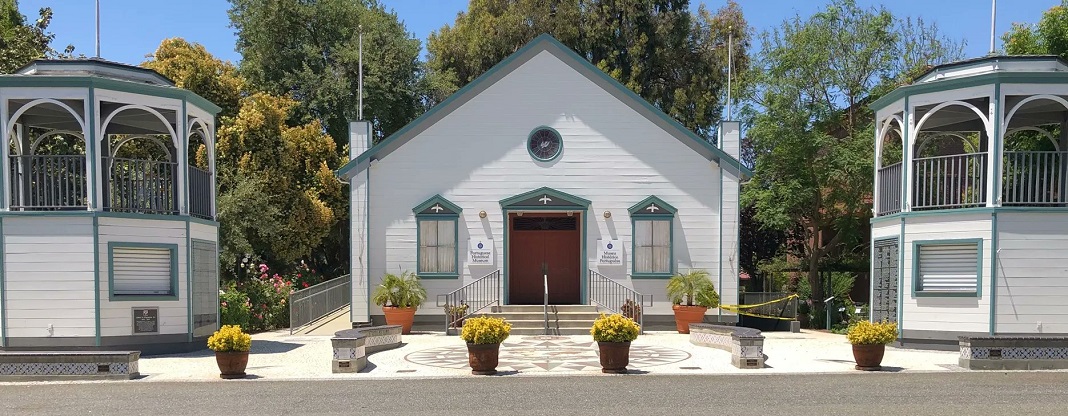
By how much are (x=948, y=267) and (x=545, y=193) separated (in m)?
8.49

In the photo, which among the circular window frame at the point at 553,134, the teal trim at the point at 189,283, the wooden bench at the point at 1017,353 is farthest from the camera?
the circular window frame at the point at 553,134

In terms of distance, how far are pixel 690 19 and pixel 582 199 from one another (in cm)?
1861

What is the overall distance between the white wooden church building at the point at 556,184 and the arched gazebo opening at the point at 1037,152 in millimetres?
5540

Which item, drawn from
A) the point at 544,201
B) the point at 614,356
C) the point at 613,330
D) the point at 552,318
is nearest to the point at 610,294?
the point at 552,318

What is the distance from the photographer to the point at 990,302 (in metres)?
14.7

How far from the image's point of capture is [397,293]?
720 inches

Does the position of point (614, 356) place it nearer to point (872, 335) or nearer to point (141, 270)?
point (872, 335)

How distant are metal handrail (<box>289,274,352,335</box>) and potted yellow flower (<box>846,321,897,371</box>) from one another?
1168 centimetres

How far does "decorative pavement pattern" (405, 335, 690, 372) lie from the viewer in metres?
13.6

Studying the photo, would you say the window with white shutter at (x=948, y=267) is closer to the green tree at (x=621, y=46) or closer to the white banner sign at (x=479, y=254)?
the white banner sign at (x=479, y=254)

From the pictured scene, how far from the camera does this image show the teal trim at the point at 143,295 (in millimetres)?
14641

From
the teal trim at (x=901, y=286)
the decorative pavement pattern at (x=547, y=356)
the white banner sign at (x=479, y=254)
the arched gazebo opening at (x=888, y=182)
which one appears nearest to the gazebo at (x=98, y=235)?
the decorative pavement pattern at (x=547, y=356)

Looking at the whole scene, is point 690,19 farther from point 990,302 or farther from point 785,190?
point 990,302

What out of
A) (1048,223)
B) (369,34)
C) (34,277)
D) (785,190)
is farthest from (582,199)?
(369,34)
